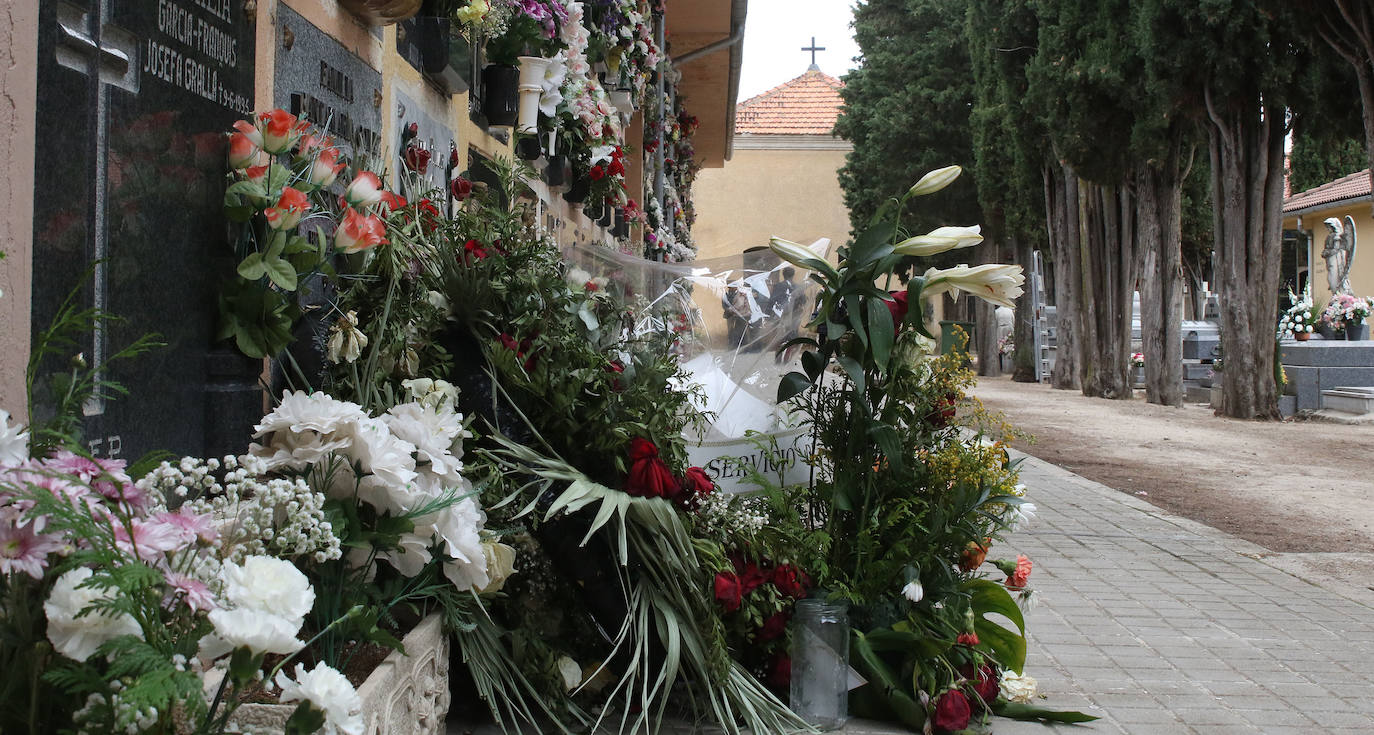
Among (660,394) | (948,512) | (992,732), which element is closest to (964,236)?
(948,512)

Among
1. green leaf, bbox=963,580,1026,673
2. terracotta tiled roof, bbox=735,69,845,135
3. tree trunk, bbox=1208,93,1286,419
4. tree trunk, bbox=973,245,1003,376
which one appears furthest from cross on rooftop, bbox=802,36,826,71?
green leaf, bbox=963,580,1026,673

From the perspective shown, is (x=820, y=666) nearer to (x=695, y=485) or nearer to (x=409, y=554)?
(x=695, y=485)

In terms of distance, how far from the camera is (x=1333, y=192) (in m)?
37.2

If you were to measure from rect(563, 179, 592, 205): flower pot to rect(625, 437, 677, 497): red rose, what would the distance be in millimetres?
4993

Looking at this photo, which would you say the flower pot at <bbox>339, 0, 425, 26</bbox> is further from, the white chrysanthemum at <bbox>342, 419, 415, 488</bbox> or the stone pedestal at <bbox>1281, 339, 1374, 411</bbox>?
the stone pedestal at <bbox>1281, 339, 1374, 411</bbox>

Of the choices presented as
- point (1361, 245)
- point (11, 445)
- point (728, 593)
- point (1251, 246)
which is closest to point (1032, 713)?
point (728, 593)

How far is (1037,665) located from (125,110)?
3713mm

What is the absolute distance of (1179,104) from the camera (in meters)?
18.7

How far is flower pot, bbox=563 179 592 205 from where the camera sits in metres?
8.20

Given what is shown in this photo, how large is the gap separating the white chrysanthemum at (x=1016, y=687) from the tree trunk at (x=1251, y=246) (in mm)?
16206

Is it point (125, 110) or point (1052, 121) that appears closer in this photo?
point (125, 110)

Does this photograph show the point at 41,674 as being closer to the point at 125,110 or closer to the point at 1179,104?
the point at 125,110

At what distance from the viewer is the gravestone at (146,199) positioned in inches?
91.8

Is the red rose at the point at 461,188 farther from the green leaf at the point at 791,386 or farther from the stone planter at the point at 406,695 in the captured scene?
the stone planter at the point at 406,695
